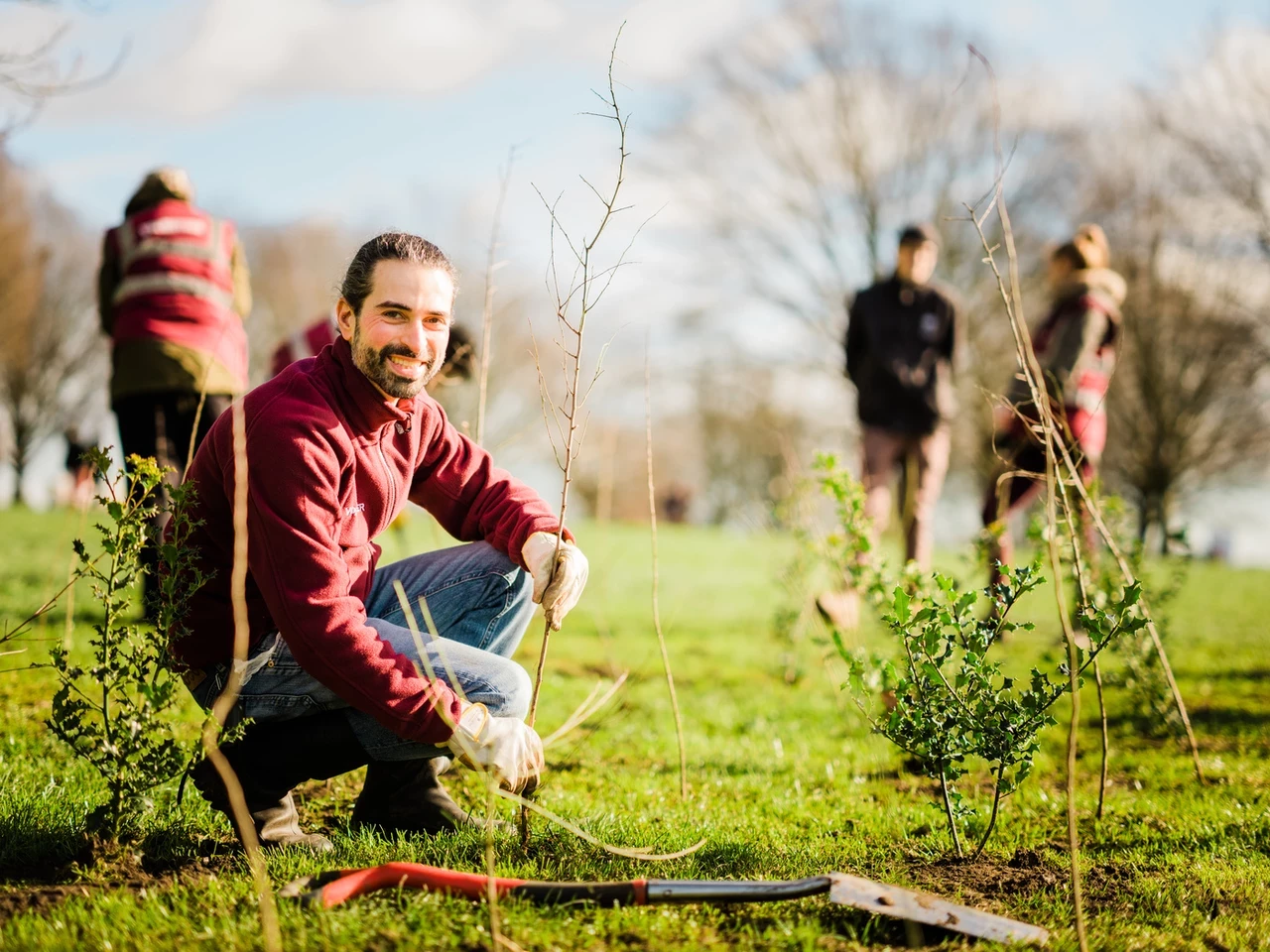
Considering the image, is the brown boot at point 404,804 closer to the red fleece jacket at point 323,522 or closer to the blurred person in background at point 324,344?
the red fleece jacket at point 323,522

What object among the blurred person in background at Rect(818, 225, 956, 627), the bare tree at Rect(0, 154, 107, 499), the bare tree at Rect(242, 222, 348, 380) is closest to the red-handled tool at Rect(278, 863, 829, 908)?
the blurred person in background at Rect(818, 225, 956, 627)

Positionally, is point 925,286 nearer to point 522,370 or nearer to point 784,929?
point 784,929

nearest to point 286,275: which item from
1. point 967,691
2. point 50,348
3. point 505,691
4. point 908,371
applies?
point 50,348

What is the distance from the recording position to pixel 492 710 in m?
2.39

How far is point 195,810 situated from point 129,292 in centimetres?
278

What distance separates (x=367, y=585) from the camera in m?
2.59

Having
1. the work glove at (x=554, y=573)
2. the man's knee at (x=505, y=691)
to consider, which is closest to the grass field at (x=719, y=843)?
the man's knee at (x=505, y=691)

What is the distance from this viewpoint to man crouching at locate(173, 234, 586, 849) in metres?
2.19

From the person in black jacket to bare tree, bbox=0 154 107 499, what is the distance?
92.9ft

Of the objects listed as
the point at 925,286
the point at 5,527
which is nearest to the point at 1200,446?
the point at 925,286

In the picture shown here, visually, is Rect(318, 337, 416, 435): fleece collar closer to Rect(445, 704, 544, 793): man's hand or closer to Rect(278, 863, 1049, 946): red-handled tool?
Rect(445, 704, 544, 793): man's hand

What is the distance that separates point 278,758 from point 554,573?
82cm

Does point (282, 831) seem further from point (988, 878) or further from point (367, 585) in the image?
point (988, 878)

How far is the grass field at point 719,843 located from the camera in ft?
6.38
